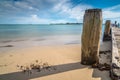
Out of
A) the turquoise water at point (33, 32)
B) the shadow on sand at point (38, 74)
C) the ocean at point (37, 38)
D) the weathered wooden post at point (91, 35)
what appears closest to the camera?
the shadow on sand at point (38, 74)

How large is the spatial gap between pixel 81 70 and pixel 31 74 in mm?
1510

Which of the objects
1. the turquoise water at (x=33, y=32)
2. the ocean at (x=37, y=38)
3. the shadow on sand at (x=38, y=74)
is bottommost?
the shadow on sand at (x=38, y=74)

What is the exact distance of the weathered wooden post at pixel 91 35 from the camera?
12.2 feet

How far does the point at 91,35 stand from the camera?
3.80 m

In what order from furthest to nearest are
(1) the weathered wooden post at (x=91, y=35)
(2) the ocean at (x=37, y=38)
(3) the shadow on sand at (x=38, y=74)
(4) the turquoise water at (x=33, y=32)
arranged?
(4) the turquoise water at (x=33, y=32) → (2) the ocean at (x=37, y=38) → (1) the weathered wooden post at (x=91, y=35) → (3) the shadow on sand at (x=38, y=74)

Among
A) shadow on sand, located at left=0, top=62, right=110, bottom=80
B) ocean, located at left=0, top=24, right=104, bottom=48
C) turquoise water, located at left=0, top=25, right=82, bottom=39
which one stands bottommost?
shadow on sand, located at left=0, top=62, right=110, bottom=80

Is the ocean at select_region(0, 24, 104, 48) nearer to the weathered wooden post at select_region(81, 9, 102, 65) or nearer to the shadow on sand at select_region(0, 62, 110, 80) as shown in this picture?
the shadow on sand at select_region(0, 62, 110, 80)

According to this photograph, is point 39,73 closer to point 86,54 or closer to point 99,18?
point 86,54

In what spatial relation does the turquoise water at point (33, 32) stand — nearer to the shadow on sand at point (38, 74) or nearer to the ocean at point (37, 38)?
the ocean at point (37, 38)

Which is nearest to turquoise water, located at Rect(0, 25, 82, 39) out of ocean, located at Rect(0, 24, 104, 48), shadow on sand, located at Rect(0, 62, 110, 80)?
ocean, located at Rect(0, 24, 104, 48)

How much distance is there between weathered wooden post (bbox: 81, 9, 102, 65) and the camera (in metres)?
3.71

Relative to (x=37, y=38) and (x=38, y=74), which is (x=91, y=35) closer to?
(x=38, y=74)

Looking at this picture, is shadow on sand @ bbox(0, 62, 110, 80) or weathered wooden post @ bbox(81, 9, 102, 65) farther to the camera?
weathered wooden post @ bbox(81, 9, 102, 65)

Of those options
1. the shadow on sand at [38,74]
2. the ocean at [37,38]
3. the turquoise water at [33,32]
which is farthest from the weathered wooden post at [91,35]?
the turquoise water at [33,32]
